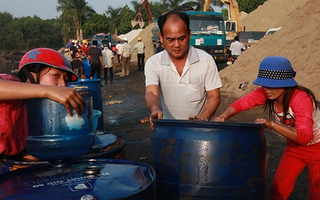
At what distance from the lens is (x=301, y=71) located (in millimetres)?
10758

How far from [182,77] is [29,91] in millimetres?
1607

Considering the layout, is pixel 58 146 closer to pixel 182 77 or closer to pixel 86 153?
pixel 86 153

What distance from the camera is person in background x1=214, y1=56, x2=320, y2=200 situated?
2.73m

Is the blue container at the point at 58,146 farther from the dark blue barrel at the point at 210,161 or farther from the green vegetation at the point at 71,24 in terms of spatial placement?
the green vegetation at the point at 71,24

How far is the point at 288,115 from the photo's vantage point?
3.04m

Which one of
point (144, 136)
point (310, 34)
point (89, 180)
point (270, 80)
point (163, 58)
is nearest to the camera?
point (89, 180)

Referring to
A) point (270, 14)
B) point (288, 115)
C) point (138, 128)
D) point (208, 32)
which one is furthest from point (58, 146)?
point (270, 14)

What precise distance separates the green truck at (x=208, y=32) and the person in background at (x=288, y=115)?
15650 mm

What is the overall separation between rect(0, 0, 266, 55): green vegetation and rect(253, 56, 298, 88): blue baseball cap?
57.0m

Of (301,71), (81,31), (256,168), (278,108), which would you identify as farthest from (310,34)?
(81,31)

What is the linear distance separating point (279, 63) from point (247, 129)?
0.96 m

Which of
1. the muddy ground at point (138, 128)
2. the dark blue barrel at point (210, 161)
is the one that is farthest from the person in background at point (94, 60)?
the dark blue barrel at point (210, 161)

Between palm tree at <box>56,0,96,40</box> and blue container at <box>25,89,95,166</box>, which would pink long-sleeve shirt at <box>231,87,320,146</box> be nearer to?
blue container at <box>25,89,95,166</box>

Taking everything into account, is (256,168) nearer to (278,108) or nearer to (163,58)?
(278,108)
